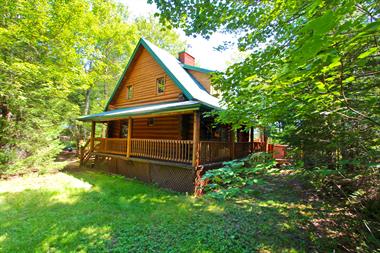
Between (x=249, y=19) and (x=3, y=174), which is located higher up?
(x=249, y=19)

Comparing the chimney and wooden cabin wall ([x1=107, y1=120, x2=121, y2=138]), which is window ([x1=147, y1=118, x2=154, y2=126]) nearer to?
wooden cabin wall ([x1=107, y1=120, x2=121, y2=138])

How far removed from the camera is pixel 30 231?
4.62m

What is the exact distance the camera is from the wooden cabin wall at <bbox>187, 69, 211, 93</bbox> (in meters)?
11.9

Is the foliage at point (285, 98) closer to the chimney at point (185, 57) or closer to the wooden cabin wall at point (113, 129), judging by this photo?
the chimney at point (185, 57)

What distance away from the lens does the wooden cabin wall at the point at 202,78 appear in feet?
38.9

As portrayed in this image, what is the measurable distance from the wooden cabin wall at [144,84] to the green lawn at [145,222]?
552 centimetres

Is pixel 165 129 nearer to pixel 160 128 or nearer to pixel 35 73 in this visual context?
pixel 160 128

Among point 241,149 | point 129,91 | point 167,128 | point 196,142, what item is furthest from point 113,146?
point 241,149

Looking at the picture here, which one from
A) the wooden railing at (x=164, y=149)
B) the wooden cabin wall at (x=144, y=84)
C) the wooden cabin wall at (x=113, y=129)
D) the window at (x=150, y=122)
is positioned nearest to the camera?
the wooden railing at (x=164, y=149)

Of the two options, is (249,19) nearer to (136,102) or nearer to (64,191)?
Answer: (64,191)

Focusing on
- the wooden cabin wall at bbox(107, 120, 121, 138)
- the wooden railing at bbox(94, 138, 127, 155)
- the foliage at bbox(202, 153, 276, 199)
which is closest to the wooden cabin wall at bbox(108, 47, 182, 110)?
the wooden cabin wall at bbox(107, 120, 121, 138)

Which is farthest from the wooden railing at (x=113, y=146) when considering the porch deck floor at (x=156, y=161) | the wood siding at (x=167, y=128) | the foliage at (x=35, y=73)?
the foliage at (x=35, y=73)

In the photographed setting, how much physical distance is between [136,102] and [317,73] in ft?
38.3

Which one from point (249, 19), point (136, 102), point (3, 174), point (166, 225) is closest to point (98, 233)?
point (166, 225)
